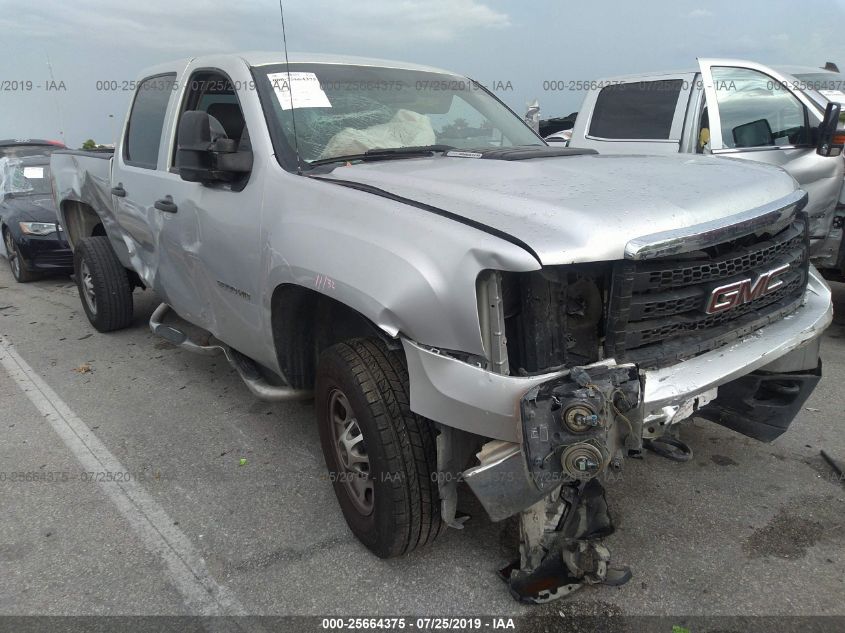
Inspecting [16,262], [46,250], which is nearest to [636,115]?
Result: [46,250]

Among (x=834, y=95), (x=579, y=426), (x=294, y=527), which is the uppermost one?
(x=834, y=95)

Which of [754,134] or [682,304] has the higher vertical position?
[754,134]

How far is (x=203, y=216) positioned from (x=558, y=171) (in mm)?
1778

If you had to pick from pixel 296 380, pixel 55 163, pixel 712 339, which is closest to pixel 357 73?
pixel 296 380

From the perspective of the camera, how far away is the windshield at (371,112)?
2.96 metres

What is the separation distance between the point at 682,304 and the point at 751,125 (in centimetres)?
389

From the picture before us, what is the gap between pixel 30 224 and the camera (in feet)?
24.6

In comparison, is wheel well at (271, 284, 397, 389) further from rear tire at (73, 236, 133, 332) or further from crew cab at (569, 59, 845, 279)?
crew cab at (569, 59, 845, 279)

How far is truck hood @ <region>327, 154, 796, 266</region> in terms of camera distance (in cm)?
187

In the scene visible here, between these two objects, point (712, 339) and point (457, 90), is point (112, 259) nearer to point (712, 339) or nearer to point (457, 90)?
point (457, 90)

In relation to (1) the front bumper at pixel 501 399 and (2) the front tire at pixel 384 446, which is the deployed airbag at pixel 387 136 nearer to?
(2) the front tire at pixel 384 446

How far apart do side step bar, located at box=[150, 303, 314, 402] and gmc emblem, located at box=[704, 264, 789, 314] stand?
181cm

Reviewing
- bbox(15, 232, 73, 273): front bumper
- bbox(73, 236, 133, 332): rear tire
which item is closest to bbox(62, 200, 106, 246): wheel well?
bbox(73, 236, 133, 332): rear tire

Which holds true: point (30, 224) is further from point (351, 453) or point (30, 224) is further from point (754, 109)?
point (754, 109)
